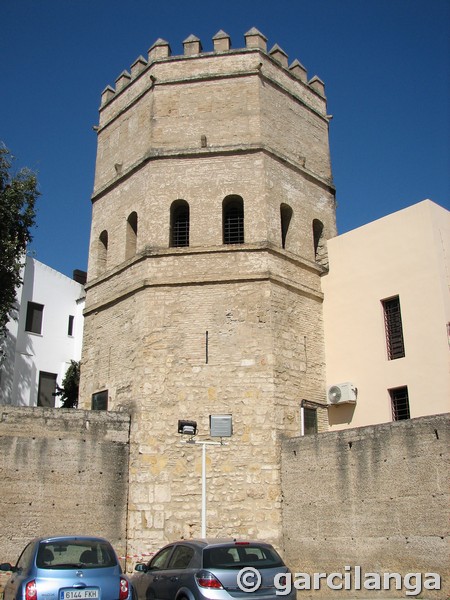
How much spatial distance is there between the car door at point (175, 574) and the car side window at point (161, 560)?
0.61 feet

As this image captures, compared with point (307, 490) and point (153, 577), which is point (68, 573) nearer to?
point (153, 577)

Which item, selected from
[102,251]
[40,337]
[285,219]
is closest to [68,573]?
[285,219]

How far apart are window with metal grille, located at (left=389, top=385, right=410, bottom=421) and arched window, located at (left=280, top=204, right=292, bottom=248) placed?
510 cm

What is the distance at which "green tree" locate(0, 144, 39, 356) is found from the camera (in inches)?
768

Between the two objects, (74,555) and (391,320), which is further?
(391,320)

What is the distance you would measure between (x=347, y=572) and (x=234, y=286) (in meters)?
7.06

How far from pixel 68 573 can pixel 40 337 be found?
18.9 m

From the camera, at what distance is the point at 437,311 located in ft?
49.2

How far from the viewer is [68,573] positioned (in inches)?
311

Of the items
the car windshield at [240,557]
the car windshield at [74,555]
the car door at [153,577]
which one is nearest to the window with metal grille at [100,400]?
the car door at [153,577]

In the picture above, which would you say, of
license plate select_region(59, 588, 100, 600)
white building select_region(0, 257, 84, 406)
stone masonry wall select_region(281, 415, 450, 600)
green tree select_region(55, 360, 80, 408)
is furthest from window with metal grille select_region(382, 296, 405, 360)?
white building select_region(0, 257, 84, 406)

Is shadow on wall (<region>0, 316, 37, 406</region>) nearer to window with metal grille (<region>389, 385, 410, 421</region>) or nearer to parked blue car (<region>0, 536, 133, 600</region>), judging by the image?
window with metal grille (<region>389, 385, 410, 421</region>)

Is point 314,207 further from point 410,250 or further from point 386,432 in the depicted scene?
point 386,432

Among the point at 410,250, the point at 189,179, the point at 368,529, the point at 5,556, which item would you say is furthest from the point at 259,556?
the point at 189,179
